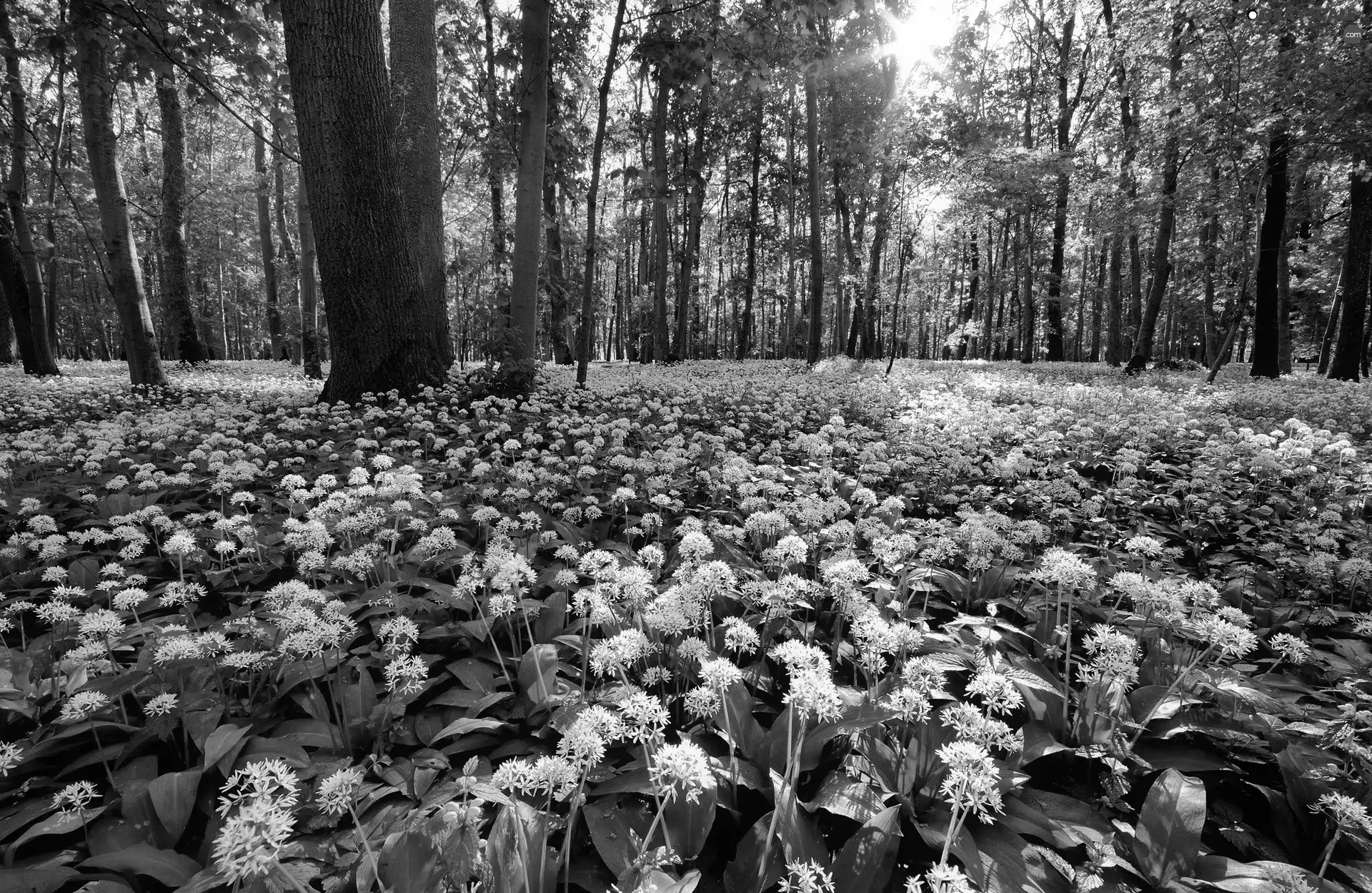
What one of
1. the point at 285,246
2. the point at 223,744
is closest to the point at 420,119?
the point at 223,744

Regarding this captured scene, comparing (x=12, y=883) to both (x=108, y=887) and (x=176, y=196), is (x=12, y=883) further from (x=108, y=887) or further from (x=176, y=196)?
(x=176, y=196)

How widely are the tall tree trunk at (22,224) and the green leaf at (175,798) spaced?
642 inches

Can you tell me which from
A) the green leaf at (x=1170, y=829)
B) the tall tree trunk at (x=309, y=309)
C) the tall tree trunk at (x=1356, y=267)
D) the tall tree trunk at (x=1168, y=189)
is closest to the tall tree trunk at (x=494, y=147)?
the tall tree trunk at (x=309, y=309)

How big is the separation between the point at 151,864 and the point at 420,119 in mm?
9551

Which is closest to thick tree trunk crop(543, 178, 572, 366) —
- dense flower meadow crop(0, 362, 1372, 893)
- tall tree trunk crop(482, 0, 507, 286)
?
tall tree trunk crop(482, 0, 507, 286)

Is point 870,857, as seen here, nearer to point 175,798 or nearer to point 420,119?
point 175,798

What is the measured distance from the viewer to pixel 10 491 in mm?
4180

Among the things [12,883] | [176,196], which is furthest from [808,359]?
[176,196]

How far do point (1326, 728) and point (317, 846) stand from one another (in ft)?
Answer: 11.3

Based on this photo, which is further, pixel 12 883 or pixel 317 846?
pixel 317 846

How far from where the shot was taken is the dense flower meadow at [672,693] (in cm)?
149

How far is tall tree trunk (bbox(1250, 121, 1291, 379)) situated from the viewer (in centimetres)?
1266

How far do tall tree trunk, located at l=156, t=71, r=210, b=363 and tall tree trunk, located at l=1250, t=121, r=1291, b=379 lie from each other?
89.7 ft

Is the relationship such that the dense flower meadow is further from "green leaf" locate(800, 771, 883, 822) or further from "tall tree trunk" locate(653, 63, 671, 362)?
"tall tree trunk" locate(653, 63, 671, 362)
